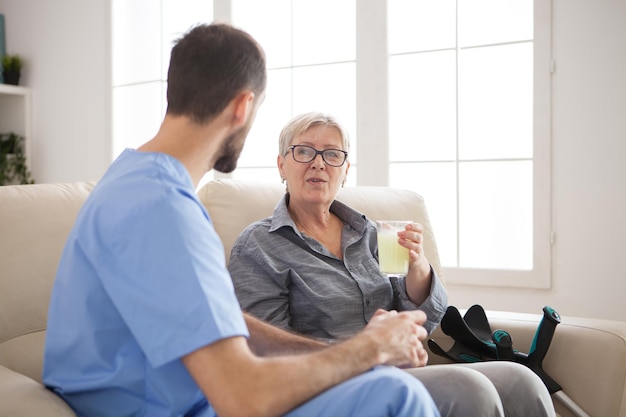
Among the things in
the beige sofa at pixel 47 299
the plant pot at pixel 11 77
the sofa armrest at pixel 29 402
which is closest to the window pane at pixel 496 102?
A: the beige sofa at pixel 47 299

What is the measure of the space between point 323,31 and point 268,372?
9.22ft

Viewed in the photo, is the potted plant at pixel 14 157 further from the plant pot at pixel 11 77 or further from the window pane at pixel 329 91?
the window pane at pixel 329 91

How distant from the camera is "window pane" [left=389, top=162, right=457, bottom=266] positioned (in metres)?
3.22

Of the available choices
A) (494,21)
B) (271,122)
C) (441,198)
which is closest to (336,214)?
(441,198)

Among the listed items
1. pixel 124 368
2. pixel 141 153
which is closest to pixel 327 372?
pixel 124 368

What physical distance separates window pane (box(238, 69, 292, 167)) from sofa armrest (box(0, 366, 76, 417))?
2.53 m

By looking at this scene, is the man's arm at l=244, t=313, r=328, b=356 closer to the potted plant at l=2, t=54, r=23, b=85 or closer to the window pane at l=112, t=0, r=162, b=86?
the window pane at l=112, t=0, r=162, b=86

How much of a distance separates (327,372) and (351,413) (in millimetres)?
80

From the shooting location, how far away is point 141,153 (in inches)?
45.6

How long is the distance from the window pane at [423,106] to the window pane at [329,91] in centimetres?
22

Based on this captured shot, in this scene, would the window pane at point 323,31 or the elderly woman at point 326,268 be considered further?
the window pane at point 323,31

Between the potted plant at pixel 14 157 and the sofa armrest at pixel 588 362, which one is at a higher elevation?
the potted plant at pixel 14 157

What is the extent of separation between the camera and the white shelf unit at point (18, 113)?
14.6 feet

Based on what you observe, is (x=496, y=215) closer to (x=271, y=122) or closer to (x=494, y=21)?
(x=494, y=21)
